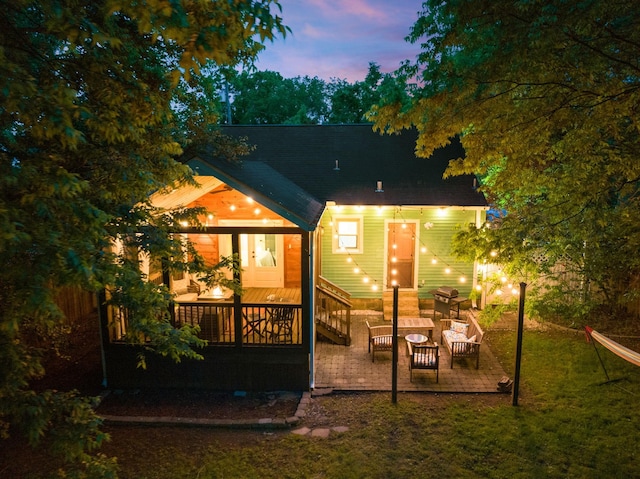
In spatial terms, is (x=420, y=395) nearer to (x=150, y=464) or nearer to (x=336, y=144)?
(x=150, y=464)

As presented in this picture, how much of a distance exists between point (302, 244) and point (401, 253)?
8.50 metres

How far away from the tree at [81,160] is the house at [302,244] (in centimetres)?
248

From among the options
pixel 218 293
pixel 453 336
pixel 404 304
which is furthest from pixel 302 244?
pixel 404 304

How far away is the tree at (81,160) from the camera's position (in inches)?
136

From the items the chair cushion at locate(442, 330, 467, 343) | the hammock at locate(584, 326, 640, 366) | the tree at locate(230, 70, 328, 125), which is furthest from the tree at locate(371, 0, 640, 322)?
the tree at locate(230, 70, 328, 125)

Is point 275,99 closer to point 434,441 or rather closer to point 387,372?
point 387,372

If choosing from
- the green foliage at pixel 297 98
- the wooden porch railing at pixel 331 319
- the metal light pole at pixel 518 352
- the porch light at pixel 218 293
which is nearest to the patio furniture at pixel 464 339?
the metal light pole at pixel 518 352

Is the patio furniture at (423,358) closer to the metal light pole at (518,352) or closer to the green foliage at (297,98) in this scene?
the metal light pole at (518,352)

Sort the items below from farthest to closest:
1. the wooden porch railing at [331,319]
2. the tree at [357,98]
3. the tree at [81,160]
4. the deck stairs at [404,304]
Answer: the tree at [357,98] → the deck stairs at [404,304] → the wooden porch railing at [331,319] → the tree at [81,160]

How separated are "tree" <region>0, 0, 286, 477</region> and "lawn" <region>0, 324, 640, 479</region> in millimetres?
2494

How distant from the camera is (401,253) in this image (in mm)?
16375

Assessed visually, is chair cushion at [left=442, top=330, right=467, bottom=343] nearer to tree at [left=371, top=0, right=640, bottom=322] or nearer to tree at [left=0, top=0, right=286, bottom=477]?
tree at [left=371, top=0, right=640, bottom=322]

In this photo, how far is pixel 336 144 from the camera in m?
15.6

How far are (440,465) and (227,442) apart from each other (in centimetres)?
370
